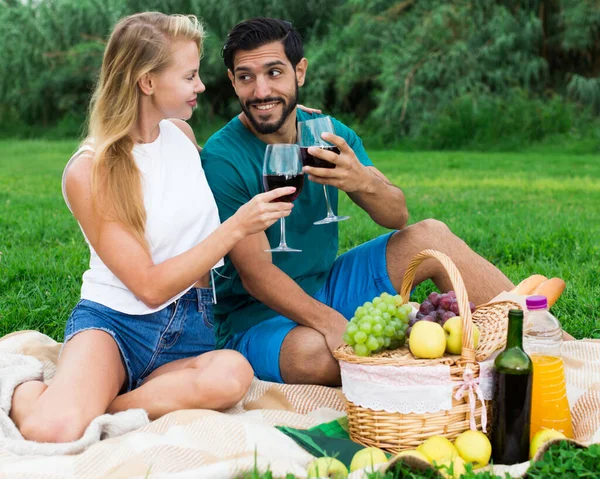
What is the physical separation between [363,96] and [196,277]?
49.4ft

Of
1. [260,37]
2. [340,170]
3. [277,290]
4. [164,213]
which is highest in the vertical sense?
[260,37]

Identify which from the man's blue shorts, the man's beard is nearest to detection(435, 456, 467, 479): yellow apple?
the man's blue shorts

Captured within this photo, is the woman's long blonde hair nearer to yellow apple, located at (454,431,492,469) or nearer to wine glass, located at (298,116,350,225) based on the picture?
wine glass, located at (298,116,350,225)

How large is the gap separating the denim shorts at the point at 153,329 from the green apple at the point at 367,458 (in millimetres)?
1036

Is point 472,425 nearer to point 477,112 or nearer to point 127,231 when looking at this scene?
point 127,231

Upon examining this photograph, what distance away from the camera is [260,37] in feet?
12.0

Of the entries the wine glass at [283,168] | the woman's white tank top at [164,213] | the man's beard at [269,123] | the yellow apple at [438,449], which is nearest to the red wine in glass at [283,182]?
the wine glass at [283,168]

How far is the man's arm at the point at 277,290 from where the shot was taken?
138 inches

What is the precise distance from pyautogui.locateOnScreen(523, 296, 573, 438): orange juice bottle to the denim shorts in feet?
4.40

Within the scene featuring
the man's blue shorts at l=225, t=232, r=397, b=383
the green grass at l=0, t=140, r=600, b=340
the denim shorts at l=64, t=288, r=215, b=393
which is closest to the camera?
the denim shorts at l=64, t=288, r=215, b=393

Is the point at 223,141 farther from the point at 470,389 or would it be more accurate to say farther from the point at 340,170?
the point at 470,389

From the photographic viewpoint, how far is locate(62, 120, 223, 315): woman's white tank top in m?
3.25

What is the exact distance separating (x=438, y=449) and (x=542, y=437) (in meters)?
0.36

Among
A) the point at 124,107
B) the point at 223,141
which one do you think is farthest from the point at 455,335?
the point at 124,107
